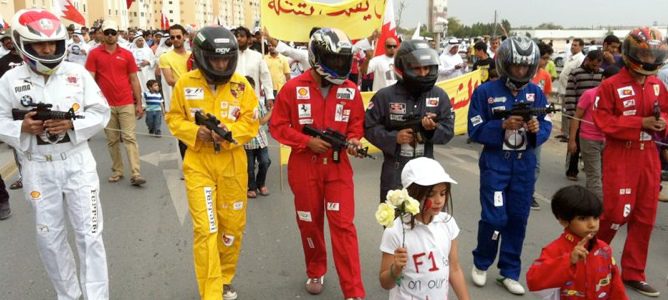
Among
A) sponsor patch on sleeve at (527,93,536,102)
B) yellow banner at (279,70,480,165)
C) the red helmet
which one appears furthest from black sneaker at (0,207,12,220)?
yellow banner at (279,70,480,165)

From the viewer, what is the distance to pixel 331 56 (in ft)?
13.9

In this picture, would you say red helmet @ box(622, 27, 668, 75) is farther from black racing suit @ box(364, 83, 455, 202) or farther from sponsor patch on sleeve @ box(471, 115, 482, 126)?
black racing suit @ box(364, 83, 455, 202)

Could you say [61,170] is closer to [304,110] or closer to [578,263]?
[304,110]

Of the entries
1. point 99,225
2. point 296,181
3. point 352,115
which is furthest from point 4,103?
point 352,115

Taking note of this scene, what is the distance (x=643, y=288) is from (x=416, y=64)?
2.59 metres

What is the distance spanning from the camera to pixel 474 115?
460 cm

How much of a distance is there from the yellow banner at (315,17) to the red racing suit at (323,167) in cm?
404

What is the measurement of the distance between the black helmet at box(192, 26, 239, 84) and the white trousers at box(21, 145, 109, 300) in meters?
1.05

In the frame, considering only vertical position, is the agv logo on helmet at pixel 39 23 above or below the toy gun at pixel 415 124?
above

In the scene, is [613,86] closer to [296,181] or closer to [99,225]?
[296,181]

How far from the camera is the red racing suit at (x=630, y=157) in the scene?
4.47 m

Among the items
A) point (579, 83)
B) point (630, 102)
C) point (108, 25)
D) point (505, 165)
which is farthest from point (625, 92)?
point (108, 25)

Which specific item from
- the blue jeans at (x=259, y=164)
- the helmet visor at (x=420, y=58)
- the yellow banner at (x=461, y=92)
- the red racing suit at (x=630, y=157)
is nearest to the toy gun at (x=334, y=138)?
the helmet visor at (x=420, y=58)

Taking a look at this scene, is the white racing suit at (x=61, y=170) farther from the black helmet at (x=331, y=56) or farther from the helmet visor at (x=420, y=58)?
the helmet visor at (x=420, y=58)
